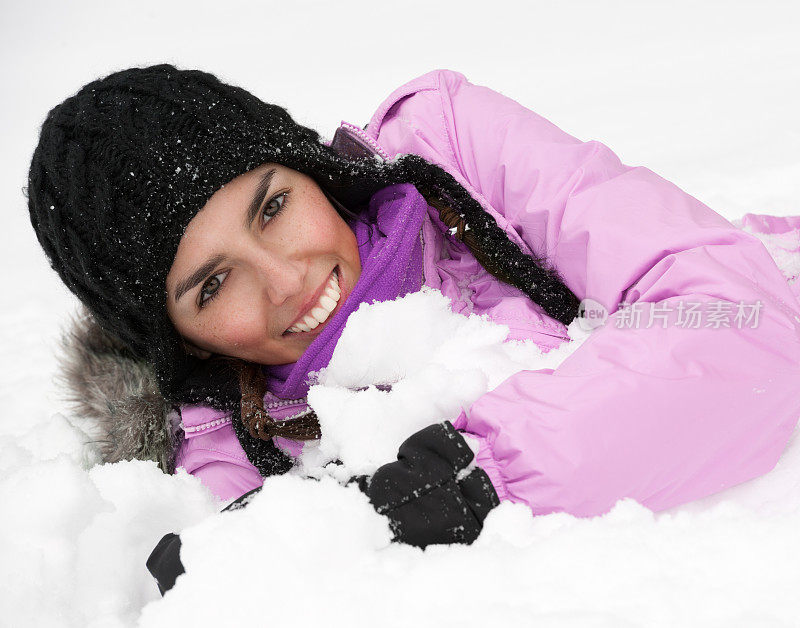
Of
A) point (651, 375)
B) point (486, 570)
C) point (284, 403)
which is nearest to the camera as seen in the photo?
point (486, 570)

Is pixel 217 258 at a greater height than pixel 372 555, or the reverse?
pixel 217 258

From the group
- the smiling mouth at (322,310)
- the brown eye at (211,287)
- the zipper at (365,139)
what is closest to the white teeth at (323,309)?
the smiling mouth at (322,310)

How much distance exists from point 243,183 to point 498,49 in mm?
3144

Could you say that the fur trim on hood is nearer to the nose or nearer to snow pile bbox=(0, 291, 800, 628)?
snow pile bbox=(0, 291, 800, 628)

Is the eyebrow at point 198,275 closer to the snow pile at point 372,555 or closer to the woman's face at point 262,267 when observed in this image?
the woman's face at point 262,267

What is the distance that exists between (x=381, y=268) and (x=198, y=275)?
34 centimetres

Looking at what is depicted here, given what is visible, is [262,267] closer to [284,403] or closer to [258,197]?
[258,197]

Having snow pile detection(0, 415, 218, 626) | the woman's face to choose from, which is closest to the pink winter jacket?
the woman's face

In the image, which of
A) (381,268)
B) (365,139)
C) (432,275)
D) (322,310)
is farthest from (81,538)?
(365,139)

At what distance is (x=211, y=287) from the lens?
1.27 meters

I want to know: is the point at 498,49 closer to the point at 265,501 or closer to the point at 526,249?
the point at 526,249

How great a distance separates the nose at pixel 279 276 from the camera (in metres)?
1.20

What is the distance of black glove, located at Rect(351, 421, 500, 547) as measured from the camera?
881 millimetres

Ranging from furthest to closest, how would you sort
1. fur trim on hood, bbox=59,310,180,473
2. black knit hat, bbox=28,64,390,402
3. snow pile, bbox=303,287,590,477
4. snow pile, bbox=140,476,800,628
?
fur trim on hood, bbox=59,310,180,473, black knit hat, bbox=28,64,390,402, snow pile, bbox=303,287,590,477, snow pile, bbox=140,476,800,628
